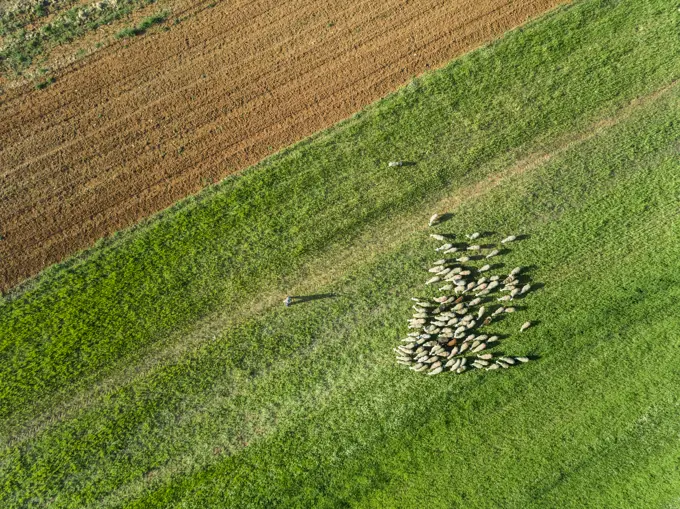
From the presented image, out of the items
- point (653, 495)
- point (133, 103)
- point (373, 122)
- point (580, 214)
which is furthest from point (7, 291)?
point (653, 495)

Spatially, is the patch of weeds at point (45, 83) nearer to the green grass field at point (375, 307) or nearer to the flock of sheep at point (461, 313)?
the green grass field at point (375, 307)

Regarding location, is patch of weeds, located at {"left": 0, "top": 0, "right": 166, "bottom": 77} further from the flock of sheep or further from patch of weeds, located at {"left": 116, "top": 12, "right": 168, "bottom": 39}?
the flock of sheep

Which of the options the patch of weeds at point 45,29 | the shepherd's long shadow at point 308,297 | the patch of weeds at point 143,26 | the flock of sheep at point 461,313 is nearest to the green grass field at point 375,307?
the shepherd's long shadow at point 308,297

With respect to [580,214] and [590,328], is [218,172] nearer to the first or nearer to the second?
[580,214]

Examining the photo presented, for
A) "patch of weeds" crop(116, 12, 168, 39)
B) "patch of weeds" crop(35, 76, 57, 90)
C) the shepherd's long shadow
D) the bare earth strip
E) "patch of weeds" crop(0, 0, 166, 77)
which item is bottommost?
the shepherd's long shadow

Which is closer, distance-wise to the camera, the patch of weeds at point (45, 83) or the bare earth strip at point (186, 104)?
the bare earth strip at point (186, 104)

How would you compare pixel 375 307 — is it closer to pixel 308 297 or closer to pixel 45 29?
pixel 308 297

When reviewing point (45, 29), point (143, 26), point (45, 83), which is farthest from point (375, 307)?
point (45, 29)

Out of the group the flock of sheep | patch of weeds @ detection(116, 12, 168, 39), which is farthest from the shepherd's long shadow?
patch of weeds @ detection(116, 12, 168, 39)
